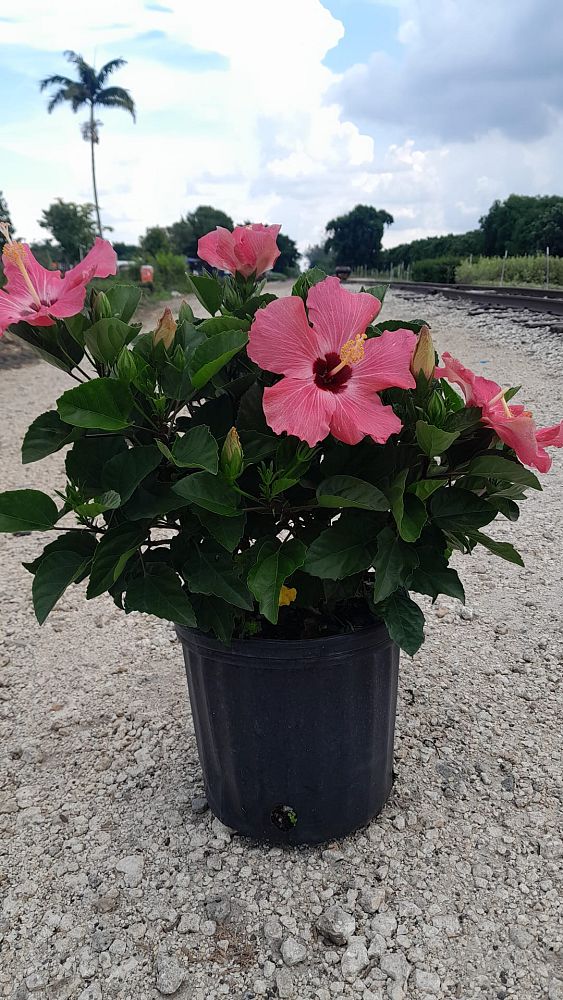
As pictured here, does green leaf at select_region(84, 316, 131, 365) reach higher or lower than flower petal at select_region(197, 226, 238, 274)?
lower

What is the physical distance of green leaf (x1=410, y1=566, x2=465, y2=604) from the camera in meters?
1.29

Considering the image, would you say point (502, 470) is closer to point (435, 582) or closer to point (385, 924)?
point (435, 582)

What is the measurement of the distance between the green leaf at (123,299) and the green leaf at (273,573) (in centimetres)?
50

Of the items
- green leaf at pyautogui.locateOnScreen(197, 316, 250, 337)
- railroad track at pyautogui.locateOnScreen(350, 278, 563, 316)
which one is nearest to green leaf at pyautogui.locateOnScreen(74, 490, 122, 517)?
green leaf at pyautogui.locateOnScreen(197, 316, 250, 337)

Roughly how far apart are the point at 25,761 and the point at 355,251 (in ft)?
181

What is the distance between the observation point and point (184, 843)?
5.72 feet

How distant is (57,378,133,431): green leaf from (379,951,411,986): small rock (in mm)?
1112

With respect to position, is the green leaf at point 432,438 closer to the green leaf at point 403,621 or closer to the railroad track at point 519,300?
the green leaf at point 403,621

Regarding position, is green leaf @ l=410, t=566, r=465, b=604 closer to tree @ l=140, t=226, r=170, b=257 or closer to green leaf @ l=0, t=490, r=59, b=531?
green leaf @ l=0, t=490, r=59, b=531

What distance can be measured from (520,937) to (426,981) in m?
0.22

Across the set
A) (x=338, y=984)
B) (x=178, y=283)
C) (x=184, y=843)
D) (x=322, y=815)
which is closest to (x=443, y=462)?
(x=322, y=815)

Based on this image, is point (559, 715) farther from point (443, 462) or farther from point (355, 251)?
point (355, 251)

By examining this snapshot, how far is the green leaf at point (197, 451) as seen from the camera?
1103 mm

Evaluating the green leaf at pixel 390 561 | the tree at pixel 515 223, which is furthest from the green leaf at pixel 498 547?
the tree at pixel 515 223
